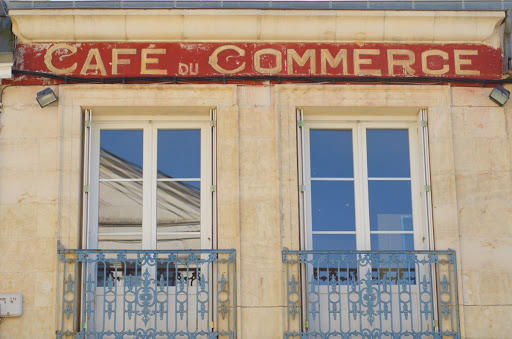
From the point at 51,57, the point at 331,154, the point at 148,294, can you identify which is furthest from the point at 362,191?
the point at 51,57

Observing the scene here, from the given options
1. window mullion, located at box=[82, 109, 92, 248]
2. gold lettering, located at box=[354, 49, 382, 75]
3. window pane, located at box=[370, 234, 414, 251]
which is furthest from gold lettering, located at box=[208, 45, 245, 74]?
window pane, located at box=[370, 234, 414, 251]

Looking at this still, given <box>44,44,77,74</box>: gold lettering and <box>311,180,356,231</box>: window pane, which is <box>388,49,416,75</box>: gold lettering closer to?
<box>311,180,356,231</box>: window pane

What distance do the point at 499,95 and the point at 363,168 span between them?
4.88ft

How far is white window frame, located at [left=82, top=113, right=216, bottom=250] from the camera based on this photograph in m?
9.65

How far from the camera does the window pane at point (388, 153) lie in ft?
32.7

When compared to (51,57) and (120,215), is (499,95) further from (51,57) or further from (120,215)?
(51,57)

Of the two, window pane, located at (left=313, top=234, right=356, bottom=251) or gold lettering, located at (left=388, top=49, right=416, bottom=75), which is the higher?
gold lettering, located at (left=388, top=49, right=416, bottom=75)

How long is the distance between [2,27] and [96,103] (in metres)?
1.28

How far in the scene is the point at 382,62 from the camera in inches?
392

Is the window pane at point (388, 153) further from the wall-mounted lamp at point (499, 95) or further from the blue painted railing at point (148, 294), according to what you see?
the blue painted railing at point (148, 294)

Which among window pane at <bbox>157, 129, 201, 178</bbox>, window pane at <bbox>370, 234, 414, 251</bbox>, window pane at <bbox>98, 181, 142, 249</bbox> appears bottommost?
window pane at <bbox>370, 234, 414, 251</bbox>

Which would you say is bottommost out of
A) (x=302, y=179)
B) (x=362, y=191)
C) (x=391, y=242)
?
(x=391, y=242)

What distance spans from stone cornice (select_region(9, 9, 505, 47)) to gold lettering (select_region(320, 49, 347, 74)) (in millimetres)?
131

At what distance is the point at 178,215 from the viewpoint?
384 inches
